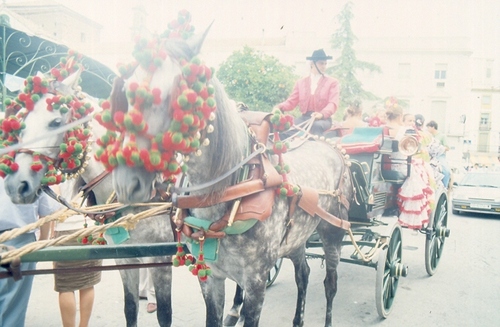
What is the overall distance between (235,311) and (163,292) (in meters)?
1.34

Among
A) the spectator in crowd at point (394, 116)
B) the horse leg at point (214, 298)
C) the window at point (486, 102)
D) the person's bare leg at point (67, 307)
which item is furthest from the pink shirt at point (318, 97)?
the window at point (486, 102)

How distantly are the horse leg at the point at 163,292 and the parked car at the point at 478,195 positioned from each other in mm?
10794

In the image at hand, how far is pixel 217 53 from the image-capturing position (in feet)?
110

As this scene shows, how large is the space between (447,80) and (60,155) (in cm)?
3601

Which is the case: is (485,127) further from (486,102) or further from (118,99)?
(118,99)

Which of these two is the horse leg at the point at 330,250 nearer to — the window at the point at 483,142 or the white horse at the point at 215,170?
the white horse at the point at 215,170

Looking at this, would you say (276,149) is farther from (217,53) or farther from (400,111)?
(217,53)

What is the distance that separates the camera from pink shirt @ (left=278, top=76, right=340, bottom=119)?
427cm

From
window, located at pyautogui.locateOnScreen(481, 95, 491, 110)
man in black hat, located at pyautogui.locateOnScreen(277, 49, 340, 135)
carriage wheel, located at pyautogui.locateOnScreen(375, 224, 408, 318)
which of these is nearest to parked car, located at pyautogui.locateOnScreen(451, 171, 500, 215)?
carriage wheel, located at pyautogui.locateOnScreen(375, 224, 408, 318)

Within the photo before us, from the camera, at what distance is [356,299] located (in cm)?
476

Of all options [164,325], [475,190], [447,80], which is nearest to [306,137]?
[164,325]

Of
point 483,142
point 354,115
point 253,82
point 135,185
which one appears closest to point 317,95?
point 354,115

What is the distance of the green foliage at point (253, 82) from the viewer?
20.0m

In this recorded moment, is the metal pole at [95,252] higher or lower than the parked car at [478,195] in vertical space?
higher
